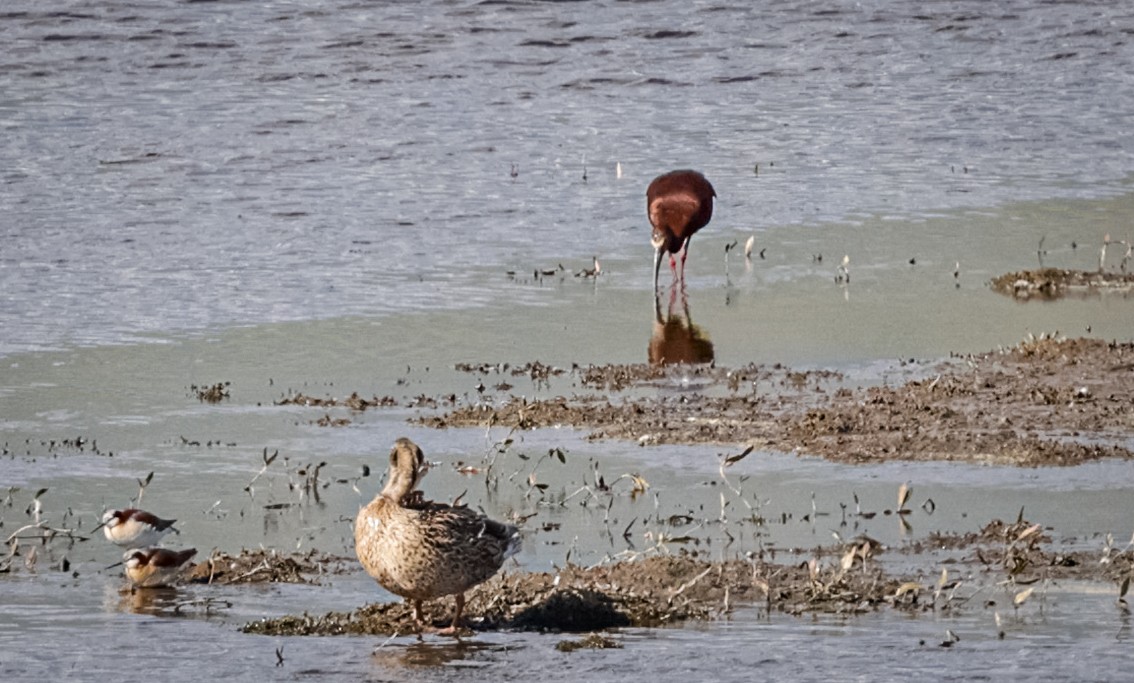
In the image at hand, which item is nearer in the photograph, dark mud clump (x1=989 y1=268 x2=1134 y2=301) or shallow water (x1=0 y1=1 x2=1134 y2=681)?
shallow water (x1=0 y1=1 x2=1134 y2=681)

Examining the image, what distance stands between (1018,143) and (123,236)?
388 inches

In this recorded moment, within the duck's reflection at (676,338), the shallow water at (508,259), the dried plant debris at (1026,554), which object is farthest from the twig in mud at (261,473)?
the duck's reflection at (676,338)

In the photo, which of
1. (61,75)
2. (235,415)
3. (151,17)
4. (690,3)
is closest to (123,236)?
(235,415)

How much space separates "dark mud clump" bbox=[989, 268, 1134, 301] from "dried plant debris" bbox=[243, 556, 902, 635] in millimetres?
7407

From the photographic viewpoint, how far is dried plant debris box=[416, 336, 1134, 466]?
11.1 meters

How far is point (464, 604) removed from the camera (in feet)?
→ 28.3

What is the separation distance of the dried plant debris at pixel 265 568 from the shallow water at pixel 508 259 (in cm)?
13

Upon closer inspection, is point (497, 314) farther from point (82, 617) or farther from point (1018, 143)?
point (1018, 143)

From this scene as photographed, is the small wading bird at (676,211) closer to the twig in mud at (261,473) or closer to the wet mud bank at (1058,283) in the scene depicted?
the wet mud bank at (1058,283)

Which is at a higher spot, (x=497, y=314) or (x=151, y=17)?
(x=151, y=17)

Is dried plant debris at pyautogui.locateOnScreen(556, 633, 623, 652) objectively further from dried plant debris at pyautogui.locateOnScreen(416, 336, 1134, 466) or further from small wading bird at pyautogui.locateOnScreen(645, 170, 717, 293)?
small wading bird at pyautogui.locateOnScreen(645, 170, 717, 293)

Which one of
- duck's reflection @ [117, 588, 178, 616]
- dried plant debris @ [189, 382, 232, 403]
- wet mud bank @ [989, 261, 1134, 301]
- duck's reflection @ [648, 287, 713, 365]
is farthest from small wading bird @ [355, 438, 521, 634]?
wet mud bank @ [989, 261, 1134, 301]

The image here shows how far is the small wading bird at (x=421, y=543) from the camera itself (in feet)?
27.5

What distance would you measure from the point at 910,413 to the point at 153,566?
4.66 metres
